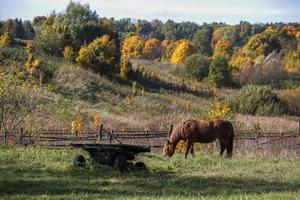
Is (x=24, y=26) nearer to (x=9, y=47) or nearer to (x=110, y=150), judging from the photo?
(x=9, y=47)

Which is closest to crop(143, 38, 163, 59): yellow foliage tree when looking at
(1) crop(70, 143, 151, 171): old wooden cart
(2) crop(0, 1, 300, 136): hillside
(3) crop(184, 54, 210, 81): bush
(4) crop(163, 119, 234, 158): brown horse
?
(2) crop(0, 1, 300, 136): hillside

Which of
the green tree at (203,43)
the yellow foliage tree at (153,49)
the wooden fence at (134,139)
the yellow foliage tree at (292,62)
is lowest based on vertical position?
the wooden fence at (134,139)

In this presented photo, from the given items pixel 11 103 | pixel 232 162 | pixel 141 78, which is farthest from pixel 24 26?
pixel 232 162

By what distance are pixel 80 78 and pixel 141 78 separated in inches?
513

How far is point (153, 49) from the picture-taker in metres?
112

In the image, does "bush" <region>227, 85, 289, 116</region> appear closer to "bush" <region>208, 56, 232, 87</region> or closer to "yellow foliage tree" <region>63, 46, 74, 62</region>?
"yellow foliage tree" <region>63, 46, 74, 62</region>

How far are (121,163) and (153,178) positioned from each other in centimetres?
118

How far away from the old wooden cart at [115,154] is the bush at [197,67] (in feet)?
181

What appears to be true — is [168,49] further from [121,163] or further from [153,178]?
[153,178]

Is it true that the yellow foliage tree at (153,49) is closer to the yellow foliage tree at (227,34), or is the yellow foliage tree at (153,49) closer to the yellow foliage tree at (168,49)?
the yellow foliage tree at (168,49)

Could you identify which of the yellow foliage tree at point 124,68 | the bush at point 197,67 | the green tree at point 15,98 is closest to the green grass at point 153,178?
the green tree at point 15,98

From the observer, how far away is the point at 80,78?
4431 cm

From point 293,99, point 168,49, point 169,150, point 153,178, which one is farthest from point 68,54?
point 168,49

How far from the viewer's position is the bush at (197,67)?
2753 inches
